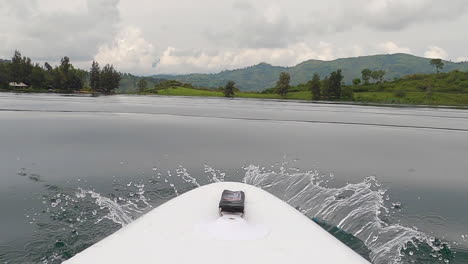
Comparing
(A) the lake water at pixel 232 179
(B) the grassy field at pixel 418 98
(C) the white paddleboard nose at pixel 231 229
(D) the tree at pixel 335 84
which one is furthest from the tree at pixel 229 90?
(C) the white paddleboard nose at pixel 231 229

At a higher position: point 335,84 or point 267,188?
point 335,84

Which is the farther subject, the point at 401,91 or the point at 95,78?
the point at 95,78

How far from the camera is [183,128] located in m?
33.9

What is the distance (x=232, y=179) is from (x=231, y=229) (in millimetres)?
10241

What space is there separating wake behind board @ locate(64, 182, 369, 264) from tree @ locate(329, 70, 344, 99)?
160 m

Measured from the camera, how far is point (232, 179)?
53.8ft

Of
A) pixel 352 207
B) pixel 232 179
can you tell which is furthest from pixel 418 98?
pixel 352 207

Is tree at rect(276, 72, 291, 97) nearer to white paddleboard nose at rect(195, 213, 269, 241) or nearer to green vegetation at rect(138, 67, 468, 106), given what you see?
green vegetation at rect(138, 67, 468, 106)

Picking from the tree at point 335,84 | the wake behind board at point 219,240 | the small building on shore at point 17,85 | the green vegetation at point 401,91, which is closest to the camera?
the wake behind board at point 219,240

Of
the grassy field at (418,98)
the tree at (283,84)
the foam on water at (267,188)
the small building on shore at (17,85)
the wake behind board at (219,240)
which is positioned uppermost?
the tree at (283,84)

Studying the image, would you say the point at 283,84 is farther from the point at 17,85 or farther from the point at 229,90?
the point at 17,85

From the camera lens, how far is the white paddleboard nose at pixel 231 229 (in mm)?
5945

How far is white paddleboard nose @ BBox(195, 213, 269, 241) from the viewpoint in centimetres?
595

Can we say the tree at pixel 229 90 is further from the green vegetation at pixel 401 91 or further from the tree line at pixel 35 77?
the tree line at pixel 35 77
